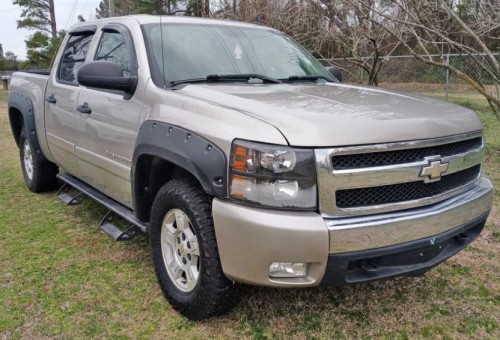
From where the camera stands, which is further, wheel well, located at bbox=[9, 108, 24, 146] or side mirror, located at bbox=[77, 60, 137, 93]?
wheel well, located at bbox=[9, 108, 24, 146]

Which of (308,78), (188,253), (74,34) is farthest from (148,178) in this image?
(74,34)

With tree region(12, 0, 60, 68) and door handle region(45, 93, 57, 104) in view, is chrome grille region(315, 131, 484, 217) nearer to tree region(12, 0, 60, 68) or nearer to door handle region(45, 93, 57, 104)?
door handle region(45, 93, 57, 104)

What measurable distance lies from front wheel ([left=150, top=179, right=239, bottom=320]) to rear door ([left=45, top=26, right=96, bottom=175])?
169 centimetres

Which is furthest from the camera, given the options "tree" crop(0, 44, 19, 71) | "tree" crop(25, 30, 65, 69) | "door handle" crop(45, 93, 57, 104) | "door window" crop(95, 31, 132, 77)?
"tree" crop(0, 44, 19, 71)

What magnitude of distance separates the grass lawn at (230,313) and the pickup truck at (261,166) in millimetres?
249

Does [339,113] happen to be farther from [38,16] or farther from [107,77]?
[38,16]

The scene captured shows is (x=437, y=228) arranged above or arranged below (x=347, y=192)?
below

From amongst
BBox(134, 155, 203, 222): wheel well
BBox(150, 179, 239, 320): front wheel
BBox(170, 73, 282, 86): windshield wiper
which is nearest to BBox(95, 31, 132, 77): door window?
BBox(170, 73, 282, 86): windshield wiper

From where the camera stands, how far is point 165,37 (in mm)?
3582

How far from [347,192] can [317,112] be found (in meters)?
0.47

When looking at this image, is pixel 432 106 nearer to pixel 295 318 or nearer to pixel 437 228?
pixel 437 228

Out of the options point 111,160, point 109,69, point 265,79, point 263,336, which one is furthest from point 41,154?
point 263,336

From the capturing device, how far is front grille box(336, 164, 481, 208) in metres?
2.42

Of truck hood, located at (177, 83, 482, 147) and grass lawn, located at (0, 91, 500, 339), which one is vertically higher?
truck hood, located at (177, 83, 482, 147)
